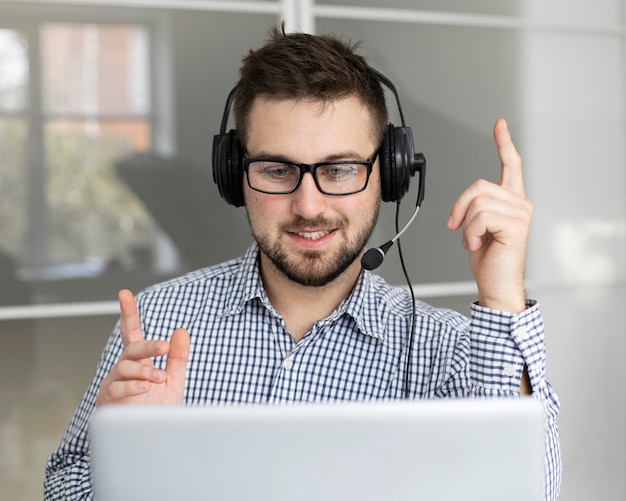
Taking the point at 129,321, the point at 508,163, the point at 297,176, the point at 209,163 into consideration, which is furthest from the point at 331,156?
the point at 209,163

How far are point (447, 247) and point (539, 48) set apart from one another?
2.63ft

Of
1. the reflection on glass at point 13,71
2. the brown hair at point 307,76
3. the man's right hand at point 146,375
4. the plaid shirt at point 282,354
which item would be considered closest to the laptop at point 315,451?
the man's right hand at point 146,375

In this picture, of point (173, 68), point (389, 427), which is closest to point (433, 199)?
point (173, 68)

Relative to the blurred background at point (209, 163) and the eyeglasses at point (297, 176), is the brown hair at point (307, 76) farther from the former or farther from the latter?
the blurred background at point (209, 163)

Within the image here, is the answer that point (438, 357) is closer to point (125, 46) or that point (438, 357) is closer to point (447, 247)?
point (447, 247)

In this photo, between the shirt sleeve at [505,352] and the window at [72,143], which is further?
the window at [72,143]

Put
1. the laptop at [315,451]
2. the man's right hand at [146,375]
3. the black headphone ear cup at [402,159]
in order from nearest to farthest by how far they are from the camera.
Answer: the laptop at [315,451] → the man's right hand at [146,375] → the black headphone ear cup at [402,159]

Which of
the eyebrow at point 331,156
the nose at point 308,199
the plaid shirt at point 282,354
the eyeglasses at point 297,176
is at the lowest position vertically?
the plaid shirt at point 282,354

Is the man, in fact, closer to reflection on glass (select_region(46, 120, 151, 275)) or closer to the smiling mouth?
the smiling mouth

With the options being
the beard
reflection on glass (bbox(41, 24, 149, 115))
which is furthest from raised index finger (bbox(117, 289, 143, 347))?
reflection on glass (bbox(41, 24, 149, 115))

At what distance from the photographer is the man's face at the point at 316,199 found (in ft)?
4.78

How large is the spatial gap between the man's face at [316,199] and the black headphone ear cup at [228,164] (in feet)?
0.11

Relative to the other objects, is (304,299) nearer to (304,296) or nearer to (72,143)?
(304,296)

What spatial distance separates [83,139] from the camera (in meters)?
2.37
